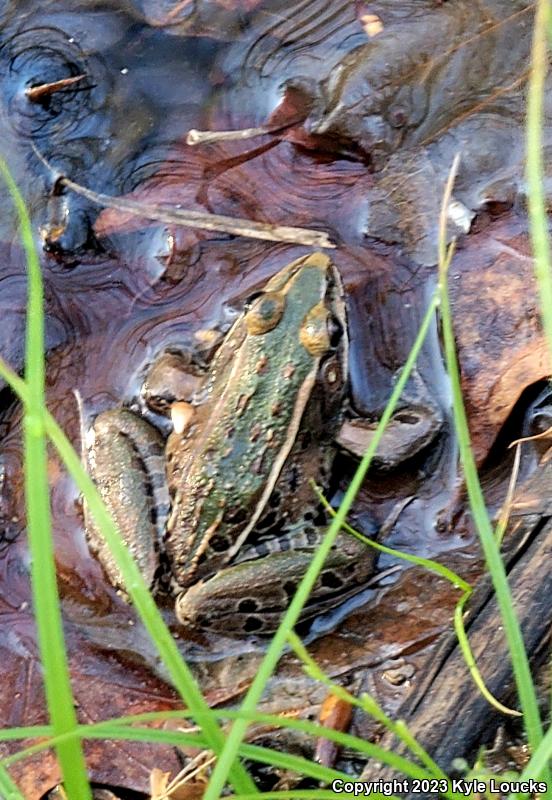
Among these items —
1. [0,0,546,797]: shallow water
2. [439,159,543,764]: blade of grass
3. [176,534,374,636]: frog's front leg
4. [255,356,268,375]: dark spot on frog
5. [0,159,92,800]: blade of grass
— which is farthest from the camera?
[255,356,268,375]: dark spot on frog

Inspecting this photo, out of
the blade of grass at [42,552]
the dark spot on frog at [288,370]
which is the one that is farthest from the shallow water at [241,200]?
the blade of grass at [42,552]

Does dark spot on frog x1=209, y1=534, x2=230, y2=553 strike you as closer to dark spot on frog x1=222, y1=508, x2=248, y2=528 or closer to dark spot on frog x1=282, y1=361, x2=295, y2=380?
dark spot on frog x1=222, y1=508, x2=248, y2=528

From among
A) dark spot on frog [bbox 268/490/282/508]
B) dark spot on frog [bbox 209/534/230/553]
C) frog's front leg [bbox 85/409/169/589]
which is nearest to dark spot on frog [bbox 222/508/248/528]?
dark spot on frog [bbox 209/534/230/553]

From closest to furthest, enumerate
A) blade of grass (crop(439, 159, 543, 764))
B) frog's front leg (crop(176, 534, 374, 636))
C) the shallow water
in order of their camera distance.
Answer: blade of grass (crop(439, 159, 543, 764)) < frog's front leg (crop(176, 534, 374, 636)) < the shallow water

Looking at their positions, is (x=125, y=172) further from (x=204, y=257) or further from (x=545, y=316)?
(x=545, y=316)

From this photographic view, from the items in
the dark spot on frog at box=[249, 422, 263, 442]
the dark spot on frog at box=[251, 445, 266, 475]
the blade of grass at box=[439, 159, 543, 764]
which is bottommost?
the blade of grass at box=[439, 159, 543, 764]

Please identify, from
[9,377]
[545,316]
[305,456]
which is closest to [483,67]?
[305,456]

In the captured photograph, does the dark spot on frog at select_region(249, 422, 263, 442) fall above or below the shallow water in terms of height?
below

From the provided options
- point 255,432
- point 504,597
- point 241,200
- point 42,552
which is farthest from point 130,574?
point 241,200

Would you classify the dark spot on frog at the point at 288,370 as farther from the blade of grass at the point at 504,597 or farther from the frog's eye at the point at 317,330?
the blade of grass at the point at 504,597
